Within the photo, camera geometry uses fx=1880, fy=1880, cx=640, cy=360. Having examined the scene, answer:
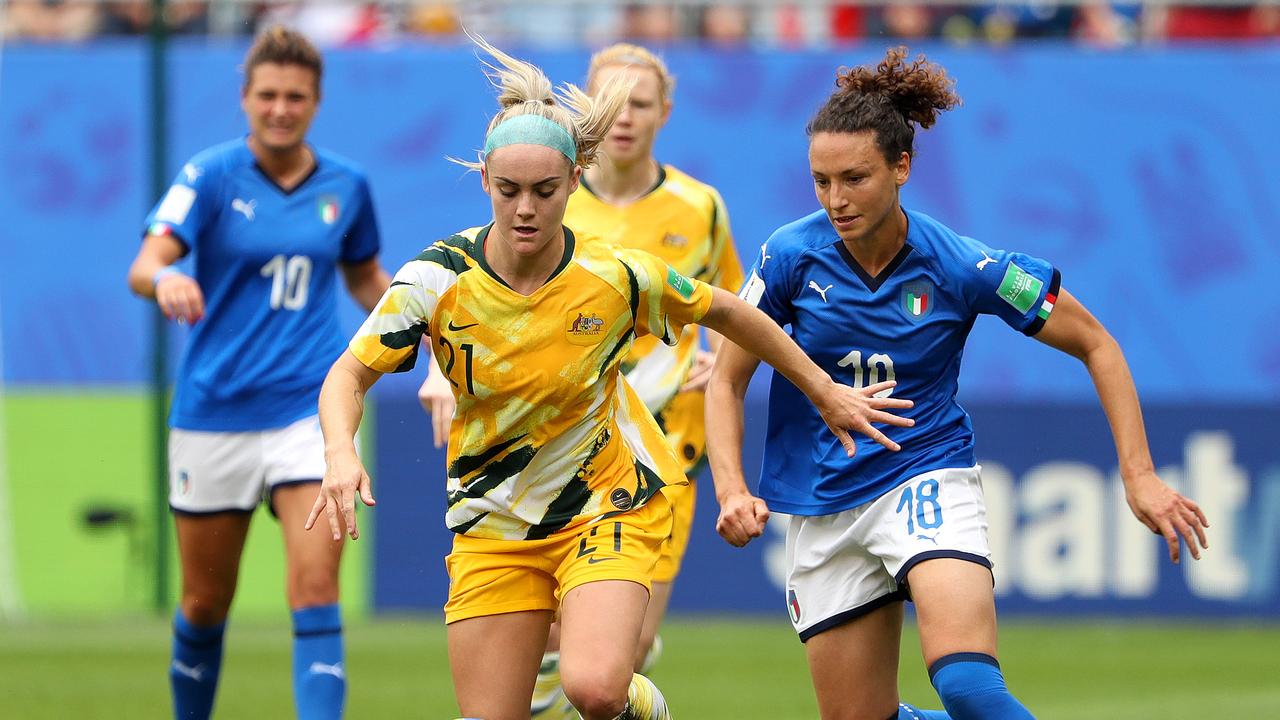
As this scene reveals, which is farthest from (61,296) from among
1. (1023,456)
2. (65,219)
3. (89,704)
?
(1023,456)

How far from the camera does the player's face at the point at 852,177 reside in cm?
524

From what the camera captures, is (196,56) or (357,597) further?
(196,56)

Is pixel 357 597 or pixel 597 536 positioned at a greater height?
pixel 597 536

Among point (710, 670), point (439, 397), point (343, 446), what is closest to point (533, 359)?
point (439, 397)

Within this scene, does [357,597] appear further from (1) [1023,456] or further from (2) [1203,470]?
(2) [1203,470]

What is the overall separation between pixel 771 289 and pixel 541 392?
34.3 inches

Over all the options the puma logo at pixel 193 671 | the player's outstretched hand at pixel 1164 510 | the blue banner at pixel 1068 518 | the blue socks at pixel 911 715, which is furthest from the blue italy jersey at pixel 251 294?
the blue banner at pixel 1068 518

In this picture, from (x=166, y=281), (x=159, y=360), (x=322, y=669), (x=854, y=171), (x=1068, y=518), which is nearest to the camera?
(x=854, y=171)

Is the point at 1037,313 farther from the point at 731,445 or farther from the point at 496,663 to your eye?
the point at 496,663

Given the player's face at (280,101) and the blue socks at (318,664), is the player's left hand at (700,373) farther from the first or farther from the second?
the player's face at (280,101)

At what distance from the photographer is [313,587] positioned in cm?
642

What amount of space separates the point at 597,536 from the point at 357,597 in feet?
24.6

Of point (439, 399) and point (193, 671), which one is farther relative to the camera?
point (193, 671)

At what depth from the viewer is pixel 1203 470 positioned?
474 inches
